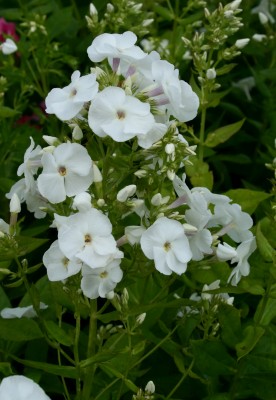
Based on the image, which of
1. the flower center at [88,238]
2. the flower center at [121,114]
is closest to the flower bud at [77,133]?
the flower center at [121,114]

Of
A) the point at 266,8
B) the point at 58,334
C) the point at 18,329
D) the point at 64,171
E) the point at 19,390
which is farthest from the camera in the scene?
the point at 266,8

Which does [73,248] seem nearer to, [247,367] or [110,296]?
[110,296]

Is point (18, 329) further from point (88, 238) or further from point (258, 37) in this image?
point (258, 37)

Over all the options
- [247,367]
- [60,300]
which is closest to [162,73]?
[60,300]

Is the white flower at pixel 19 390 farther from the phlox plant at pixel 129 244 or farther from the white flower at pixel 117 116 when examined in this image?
the white flower at pixel 117 116

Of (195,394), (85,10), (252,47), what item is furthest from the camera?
(85,10)

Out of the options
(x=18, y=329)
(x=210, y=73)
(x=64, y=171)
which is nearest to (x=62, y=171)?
(x=64, y=171)
